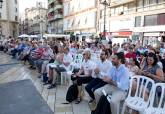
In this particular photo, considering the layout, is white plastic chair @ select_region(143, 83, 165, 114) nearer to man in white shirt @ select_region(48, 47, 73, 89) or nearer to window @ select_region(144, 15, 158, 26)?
man in white shirt @ select_region(48, 47, 73, 89)

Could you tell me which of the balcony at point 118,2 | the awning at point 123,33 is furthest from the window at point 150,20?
the balcony at point 118,2

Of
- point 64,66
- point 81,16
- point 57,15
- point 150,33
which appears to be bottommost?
point 64,66

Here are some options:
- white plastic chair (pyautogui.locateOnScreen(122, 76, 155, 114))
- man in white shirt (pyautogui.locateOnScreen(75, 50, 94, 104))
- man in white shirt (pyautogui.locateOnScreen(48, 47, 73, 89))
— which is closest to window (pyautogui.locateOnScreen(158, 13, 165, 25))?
man in white shirt (pyautogui.locateOnScreen(48, 47, 73, 89))

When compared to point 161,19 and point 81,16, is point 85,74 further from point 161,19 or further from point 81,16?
point 81,16

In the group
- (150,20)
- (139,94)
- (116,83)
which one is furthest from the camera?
(150,20)

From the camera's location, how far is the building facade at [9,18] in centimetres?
8349

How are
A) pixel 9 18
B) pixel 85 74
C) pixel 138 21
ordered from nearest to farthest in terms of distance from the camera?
pixel 85 74, pixel 138 21, pixel 9 18

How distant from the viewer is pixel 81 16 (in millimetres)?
50938

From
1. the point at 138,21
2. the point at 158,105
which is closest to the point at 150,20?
the point at 138,21

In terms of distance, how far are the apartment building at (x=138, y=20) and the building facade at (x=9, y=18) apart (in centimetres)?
5118

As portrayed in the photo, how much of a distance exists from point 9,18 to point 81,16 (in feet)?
143

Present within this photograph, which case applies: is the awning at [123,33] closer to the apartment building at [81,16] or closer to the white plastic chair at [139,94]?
the apartment building at [81,16]

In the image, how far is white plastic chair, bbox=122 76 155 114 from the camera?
15.9 feet

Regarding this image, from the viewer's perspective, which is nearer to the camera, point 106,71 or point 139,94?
point 139,94
